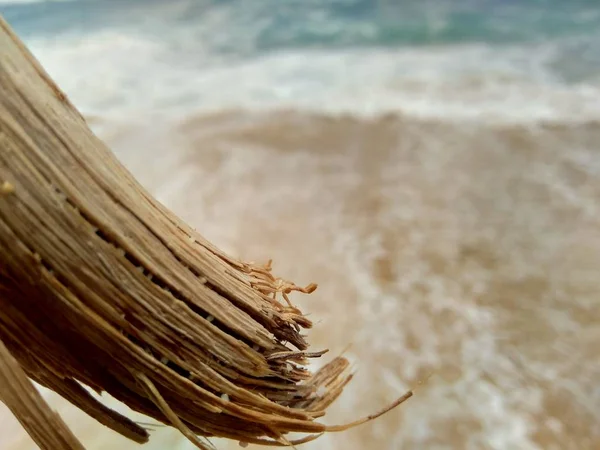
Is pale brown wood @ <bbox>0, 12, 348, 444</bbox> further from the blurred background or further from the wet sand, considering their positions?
the blurred background

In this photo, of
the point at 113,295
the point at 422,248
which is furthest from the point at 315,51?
the point at 113,295

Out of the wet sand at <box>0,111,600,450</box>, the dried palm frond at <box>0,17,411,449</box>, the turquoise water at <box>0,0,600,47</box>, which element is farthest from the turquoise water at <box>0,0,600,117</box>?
the dried palm frond at <box>0,17,411,449</box>

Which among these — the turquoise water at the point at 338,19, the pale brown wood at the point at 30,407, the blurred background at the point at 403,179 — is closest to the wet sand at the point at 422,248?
the blurred background at the point at 403,179

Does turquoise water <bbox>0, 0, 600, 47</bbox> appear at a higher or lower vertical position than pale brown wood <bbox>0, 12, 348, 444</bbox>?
higher

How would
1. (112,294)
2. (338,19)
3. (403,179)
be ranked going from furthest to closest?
1. (338,19)
2. (403,179)
3. (112,294)

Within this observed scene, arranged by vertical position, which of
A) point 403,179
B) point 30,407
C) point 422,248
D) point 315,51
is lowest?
point 30,407

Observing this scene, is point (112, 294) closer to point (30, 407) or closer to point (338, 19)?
point (30, 407)
